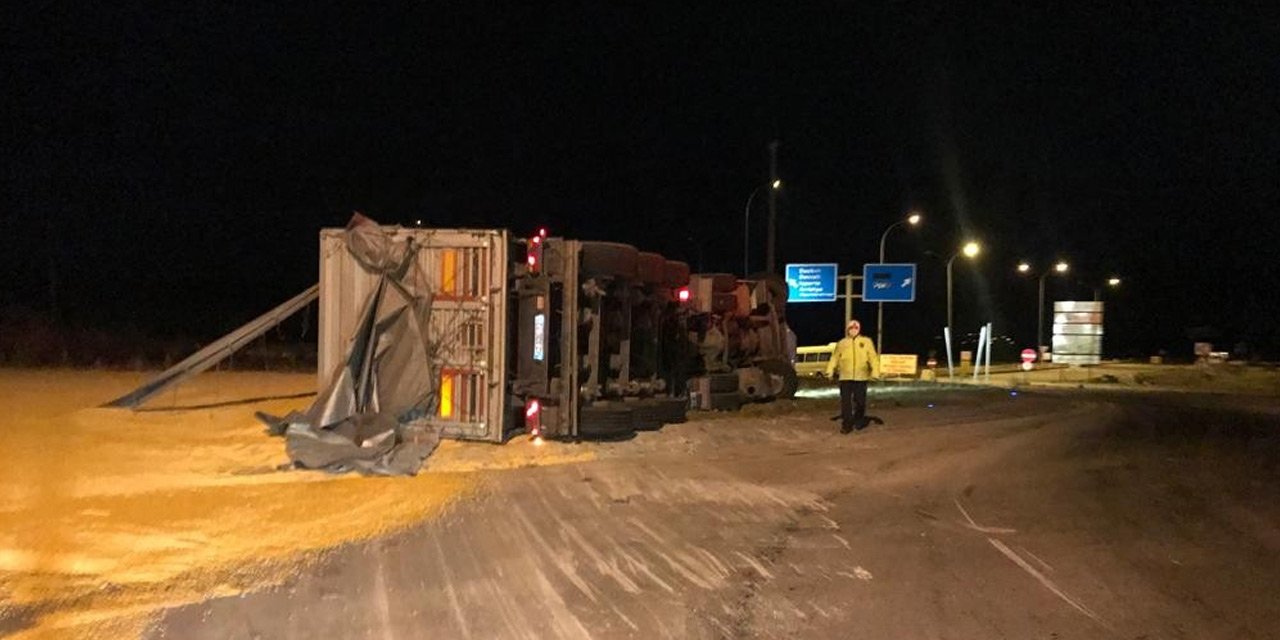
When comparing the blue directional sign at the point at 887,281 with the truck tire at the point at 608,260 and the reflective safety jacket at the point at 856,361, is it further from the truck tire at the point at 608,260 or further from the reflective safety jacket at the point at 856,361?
the truck tire at the point at 608,260

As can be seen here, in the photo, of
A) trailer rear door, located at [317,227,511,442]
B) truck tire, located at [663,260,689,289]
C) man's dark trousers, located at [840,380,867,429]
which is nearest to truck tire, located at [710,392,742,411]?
truck tire, located at [663,260,689,289]

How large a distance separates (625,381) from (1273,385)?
32.2 meters

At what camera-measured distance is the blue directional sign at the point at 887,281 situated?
42.3 meters

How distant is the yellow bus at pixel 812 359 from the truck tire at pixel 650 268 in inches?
778

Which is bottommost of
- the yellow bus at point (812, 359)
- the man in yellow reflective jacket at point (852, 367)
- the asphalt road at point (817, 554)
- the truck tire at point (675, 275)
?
the asphalt road at point (817, 554)

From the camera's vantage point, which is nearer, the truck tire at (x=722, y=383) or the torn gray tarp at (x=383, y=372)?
the torn gray tarp at (x=383, y=372)

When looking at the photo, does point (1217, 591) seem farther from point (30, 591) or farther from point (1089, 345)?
point (1089, 345)

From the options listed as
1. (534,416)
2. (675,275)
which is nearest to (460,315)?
(534,416)

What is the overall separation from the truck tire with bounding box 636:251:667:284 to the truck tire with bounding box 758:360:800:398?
532cm

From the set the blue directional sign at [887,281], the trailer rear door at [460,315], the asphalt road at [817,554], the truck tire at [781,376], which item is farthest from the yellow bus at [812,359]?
the trailer rear door at [460,315]

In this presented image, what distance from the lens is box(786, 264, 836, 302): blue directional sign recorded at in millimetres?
45719

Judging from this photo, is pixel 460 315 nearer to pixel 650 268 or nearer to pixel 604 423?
pixel 604 423

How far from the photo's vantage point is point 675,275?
1709cm

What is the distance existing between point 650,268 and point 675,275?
1143mm
